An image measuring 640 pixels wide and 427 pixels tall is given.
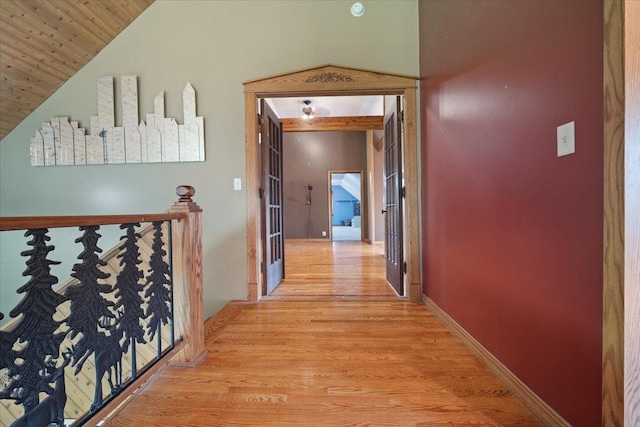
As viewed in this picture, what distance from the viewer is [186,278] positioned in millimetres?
1569

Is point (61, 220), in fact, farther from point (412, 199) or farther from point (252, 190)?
point (412, 199)

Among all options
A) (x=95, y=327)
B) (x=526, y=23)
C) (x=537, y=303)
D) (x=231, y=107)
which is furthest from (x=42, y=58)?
(x=537, y=303)

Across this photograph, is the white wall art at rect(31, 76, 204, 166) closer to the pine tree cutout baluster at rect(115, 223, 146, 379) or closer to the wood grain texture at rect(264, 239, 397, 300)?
the pine tree cutout baluster at rect(115, 223, 146, 379)

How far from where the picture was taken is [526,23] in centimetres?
122

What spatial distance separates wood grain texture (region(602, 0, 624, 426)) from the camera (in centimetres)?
81

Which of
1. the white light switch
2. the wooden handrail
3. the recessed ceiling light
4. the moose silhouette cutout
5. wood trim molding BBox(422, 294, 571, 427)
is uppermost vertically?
the recessed ceiling light

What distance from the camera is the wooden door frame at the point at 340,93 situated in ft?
8.41

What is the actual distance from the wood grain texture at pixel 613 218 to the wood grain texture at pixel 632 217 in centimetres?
1

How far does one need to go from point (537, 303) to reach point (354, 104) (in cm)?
491

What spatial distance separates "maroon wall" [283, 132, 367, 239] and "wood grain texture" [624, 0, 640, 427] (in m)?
7.46

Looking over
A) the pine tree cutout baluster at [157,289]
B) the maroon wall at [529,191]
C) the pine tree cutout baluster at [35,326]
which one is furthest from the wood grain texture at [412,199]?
the pine tree cutout baluster at [35,326]

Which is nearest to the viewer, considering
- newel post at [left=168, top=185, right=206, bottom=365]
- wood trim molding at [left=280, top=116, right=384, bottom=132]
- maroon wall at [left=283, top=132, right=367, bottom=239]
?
newel post at [left=168, top=185, right=206, bottom=365]

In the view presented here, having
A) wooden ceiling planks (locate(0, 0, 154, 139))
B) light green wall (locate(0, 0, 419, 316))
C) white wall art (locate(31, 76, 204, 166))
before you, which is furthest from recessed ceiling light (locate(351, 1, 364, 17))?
wooden ceiling planks (locate(0, 0, 154, 139))

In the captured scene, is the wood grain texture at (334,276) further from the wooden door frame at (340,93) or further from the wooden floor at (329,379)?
the wooden floor at (329,379)
